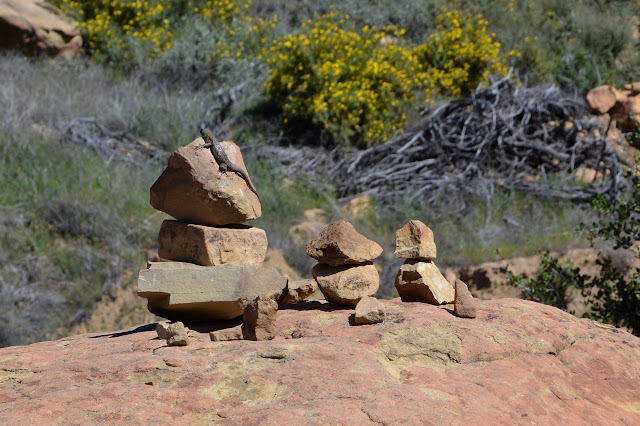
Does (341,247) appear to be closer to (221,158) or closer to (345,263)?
(345,263)

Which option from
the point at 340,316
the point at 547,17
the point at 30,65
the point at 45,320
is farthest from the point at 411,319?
the point at 547,17

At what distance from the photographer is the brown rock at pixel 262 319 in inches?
139

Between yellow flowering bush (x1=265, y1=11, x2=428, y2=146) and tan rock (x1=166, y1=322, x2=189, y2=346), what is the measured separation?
8251mm

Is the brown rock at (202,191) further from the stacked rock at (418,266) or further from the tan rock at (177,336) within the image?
the stacked rock at (418,266)

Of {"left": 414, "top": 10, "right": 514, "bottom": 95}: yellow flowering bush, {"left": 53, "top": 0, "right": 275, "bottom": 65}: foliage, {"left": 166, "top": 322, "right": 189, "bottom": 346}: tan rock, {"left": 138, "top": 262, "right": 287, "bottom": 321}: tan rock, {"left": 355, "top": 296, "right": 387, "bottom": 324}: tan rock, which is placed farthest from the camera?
{"left": 53, "top": 0, "right": 275, "bottom": 65}: foliage

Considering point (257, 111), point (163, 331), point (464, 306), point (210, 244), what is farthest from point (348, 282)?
point (257, 111)

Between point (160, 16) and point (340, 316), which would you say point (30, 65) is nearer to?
point (160, 16)

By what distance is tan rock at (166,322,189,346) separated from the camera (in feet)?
11.1

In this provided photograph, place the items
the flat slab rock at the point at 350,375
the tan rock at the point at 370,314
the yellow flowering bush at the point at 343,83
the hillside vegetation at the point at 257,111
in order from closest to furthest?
the flat slab rock at the point at 350,375
the tan rock at the point at 370,314
the hillside vegetation at the point at 257,111
the yellow flowering bush at the point at 343,83

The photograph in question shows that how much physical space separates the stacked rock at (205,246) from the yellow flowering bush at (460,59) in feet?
31.4

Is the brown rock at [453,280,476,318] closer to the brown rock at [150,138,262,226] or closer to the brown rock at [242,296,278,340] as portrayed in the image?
the brown rock at [242,296,278,340]

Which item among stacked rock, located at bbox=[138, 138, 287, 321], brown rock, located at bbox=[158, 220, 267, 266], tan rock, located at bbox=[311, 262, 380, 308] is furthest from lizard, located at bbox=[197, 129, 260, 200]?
tan rock, located at bbox=[311, 262, 380, 308]

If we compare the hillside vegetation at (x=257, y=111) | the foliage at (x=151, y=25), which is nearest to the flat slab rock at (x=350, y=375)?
the hillside vegetation at (x=257, y=111)

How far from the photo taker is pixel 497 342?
3.50 m
